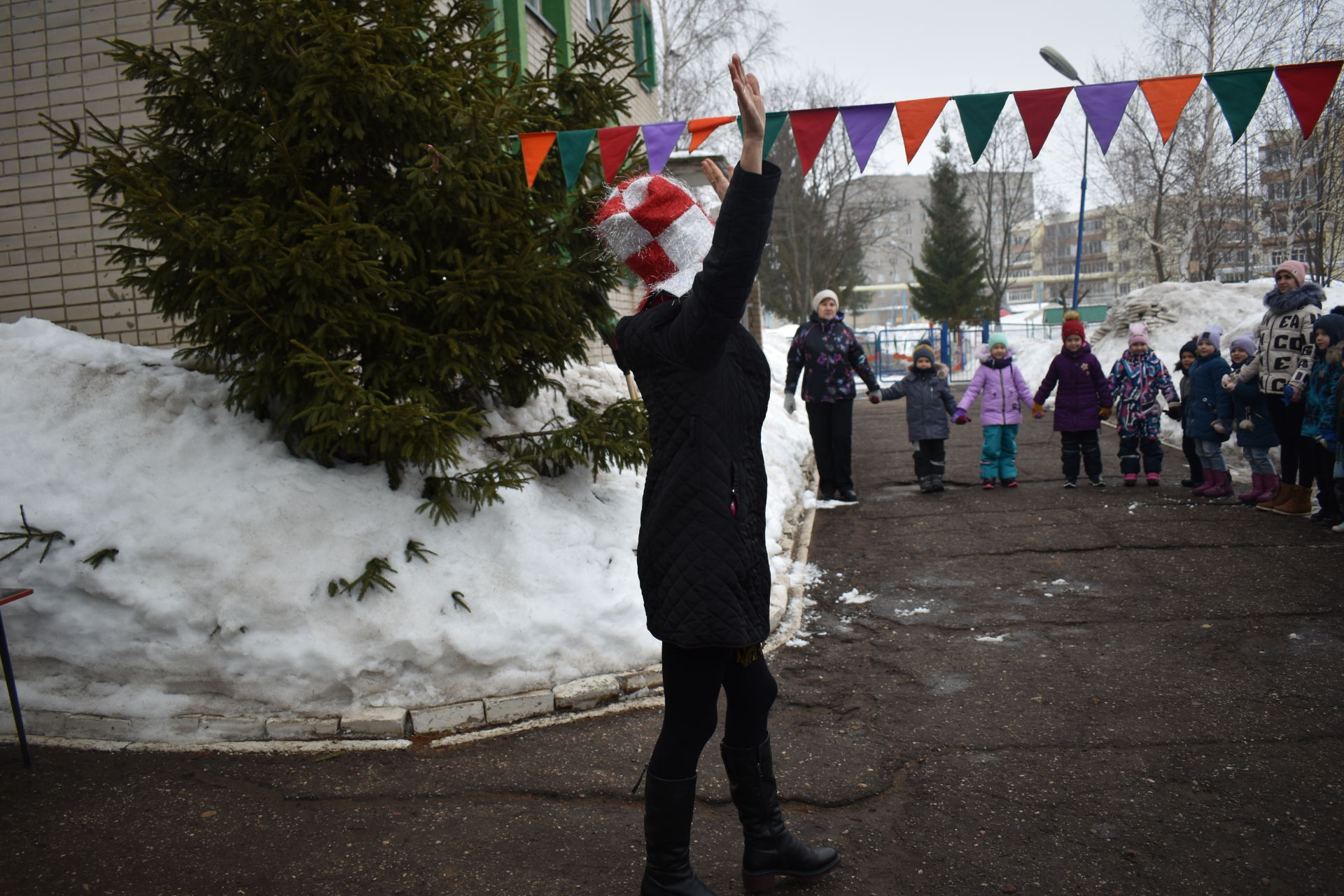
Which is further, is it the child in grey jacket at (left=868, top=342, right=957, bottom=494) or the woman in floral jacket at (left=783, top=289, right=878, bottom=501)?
the child in grey jacket at (left=868, top=342, right=957, bottom=494)

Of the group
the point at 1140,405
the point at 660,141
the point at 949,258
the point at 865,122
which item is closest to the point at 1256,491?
the point at 1140,405

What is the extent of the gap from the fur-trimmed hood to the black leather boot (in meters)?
7.09

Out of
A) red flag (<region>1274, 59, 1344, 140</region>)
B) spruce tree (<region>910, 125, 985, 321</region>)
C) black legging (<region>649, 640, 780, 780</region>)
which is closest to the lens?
black legging (<region>649, 640, 780, 780</region>)

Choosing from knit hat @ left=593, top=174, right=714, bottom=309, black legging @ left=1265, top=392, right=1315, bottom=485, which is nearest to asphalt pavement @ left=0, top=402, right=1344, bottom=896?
knit hat @ left=593, top=174, right=714, bottom=309

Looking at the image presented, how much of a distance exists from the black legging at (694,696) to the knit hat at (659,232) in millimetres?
987

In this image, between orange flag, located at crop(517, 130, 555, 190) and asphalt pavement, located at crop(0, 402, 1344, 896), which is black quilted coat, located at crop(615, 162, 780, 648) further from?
orange flag, located at crop(517, 130, 555, 190)

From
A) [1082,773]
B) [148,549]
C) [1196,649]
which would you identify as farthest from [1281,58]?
[148,549]

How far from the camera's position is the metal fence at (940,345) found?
2731cm

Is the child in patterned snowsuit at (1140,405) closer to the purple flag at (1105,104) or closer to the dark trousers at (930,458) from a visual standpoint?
the dark trousers at (930,458)

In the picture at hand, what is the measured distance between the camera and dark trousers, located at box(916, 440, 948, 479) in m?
9.59

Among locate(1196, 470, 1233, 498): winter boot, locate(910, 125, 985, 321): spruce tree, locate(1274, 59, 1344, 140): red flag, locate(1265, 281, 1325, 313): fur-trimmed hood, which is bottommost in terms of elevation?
locate(1196, 470, 1233, 498): winter boot

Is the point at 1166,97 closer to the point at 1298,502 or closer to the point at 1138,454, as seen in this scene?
the point at 1298,502

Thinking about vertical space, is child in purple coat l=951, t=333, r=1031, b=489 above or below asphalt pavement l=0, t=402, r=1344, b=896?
above

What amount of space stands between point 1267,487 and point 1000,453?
94.8 inches
